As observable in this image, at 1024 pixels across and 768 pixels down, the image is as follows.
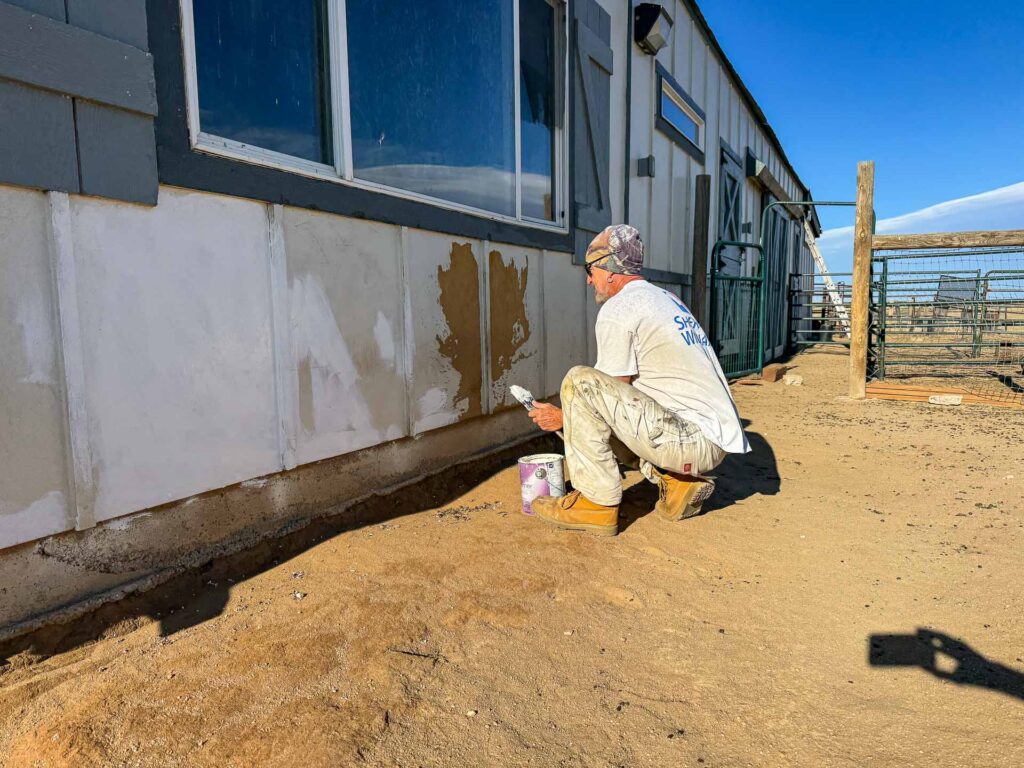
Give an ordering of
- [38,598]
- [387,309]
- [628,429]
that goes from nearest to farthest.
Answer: [38,598], [628,429], [387,309]

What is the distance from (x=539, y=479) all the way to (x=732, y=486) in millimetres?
1413

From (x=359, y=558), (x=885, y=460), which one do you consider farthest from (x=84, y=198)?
→ (x=885, y=460)

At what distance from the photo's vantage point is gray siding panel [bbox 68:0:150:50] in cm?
203

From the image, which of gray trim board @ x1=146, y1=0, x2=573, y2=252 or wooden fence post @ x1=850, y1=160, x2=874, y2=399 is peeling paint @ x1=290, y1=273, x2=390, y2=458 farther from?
wooden fence post @ x1=850, y1=160, x2=874, y2=399

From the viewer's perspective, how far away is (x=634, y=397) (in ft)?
9.73

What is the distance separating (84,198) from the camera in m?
2.07

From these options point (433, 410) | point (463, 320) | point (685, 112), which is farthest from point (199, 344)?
point (685, 112)

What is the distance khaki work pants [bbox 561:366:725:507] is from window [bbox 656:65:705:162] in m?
5.05

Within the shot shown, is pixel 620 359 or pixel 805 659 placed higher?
pixel 620 359

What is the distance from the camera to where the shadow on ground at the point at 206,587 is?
6.81 feet

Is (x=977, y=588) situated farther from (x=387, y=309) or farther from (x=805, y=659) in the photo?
(x=387, y=309)

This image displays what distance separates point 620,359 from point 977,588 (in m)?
1.74

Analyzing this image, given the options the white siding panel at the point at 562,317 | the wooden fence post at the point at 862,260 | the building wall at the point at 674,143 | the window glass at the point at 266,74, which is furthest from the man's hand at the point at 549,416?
the wooden fence post at the point at 862,260

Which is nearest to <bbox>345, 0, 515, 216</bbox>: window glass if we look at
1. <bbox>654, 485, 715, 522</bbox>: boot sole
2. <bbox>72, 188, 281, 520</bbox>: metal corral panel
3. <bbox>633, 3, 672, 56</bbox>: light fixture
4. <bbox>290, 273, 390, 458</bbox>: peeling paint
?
<bbox>290, 273, 390, 458</bbox>: peeling paint
